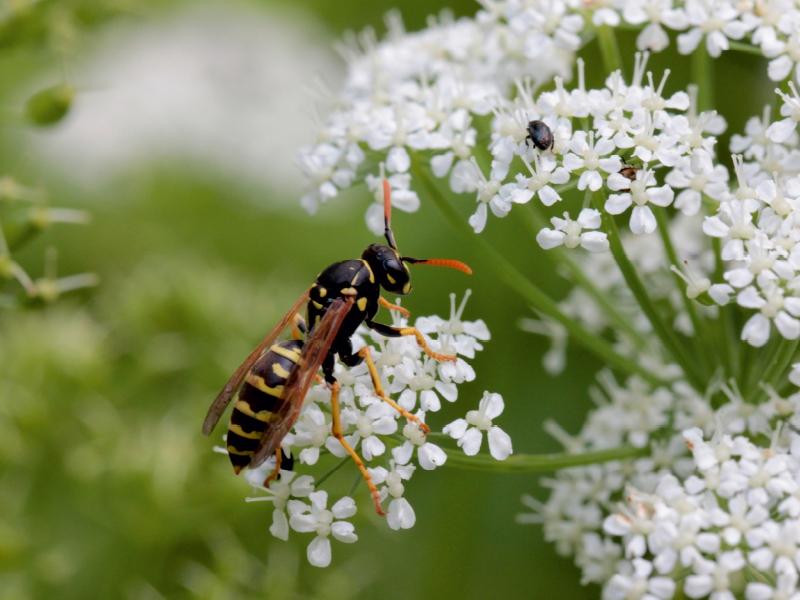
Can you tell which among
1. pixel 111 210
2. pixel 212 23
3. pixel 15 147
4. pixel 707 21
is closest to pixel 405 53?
pixel 707 21

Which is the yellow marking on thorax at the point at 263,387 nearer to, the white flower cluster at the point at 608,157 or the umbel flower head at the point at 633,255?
the umbel flower head at the point at 633,255

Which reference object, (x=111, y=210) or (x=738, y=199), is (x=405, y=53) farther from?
(x=111, y=210)

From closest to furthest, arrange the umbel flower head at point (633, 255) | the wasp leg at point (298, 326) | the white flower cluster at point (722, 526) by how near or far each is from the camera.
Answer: the white flower cluster at point (722, 526)
the umbel flower head at point (633, 255)
the wasp leg at point (298, 326)

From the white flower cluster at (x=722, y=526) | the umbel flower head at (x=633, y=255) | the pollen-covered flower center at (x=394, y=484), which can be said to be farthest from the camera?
the pollen-covered flower center at (x=394, y=484)

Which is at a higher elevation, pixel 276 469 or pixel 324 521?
pixel 276 469

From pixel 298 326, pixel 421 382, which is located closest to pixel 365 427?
pixel 421 382

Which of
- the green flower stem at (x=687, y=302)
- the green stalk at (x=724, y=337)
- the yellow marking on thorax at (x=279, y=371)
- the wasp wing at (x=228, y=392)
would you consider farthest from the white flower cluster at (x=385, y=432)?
the green stalk at (x=724, y=337)

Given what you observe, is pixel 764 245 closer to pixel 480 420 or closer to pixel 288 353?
pixel 480 420
